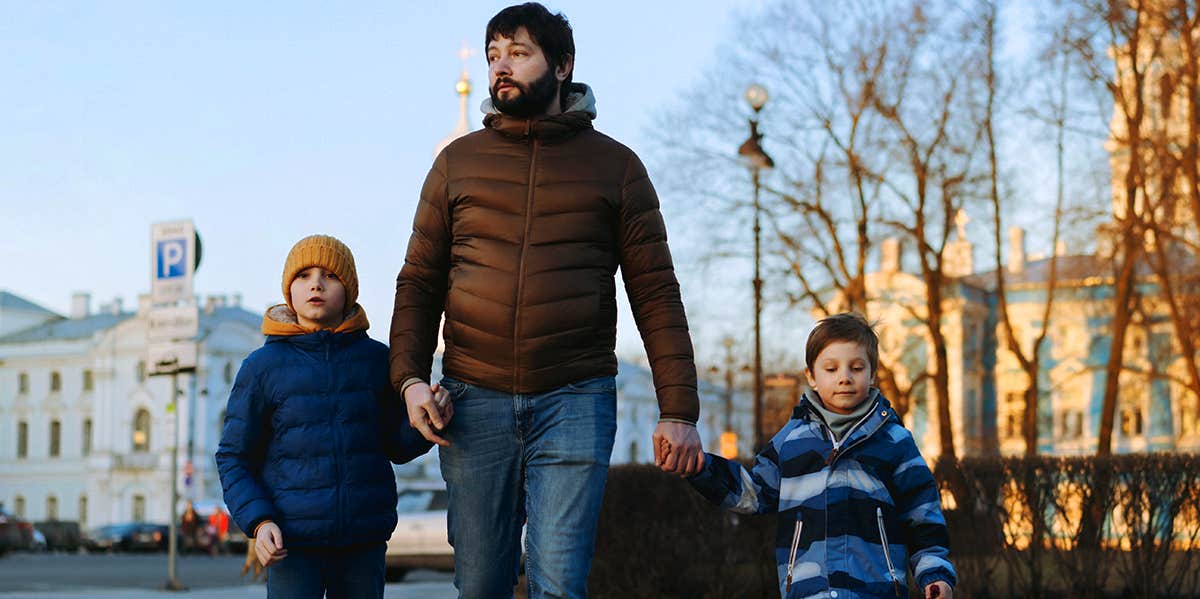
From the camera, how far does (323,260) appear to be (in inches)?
201

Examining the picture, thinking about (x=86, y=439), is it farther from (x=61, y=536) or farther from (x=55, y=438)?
(x=61, y=536)

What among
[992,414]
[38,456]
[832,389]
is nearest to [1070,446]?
[992,414]

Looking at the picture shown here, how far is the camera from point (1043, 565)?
12.1 m

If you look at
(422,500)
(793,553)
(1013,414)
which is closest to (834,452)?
(793,553)

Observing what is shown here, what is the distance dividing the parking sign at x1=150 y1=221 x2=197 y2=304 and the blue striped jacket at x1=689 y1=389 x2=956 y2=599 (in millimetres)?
13616

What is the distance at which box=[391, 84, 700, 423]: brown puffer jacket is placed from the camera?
458 centimetres

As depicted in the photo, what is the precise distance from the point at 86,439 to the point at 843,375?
313 ft

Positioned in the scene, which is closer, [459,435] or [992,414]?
[459,435]

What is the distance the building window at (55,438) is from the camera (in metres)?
96.3

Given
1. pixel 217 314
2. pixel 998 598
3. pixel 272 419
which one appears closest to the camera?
pixel 272 419

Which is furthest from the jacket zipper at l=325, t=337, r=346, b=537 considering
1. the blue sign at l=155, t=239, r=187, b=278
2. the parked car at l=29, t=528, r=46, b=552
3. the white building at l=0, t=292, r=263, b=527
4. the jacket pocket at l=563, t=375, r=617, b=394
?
the white building at l=0, t=292, r=263, b=527

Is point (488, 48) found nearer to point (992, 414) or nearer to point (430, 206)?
point (430, 206)

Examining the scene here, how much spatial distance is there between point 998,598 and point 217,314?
8751 cm

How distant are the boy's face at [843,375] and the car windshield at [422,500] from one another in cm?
1578
